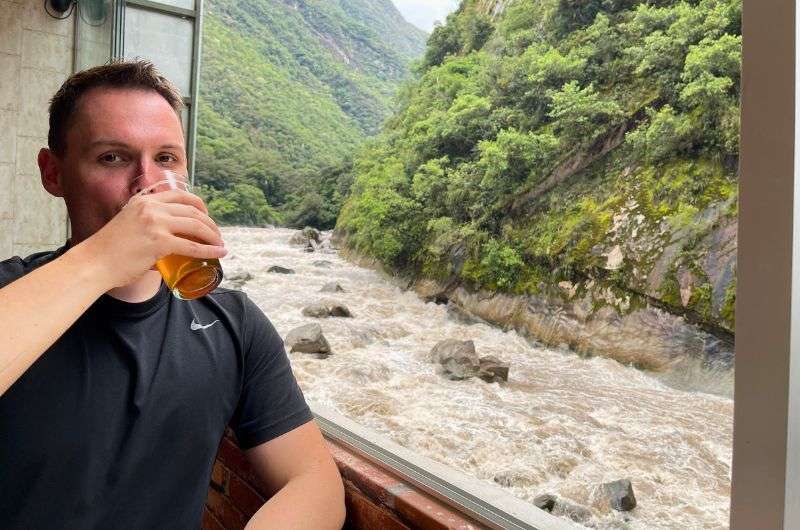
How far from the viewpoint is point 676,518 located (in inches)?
53.7

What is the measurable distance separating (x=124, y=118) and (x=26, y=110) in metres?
2.39

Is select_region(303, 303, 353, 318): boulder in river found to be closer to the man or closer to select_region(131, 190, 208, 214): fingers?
the man

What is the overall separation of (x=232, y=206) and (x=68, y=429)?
3.32 m

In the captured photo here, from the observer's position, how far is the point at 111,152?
78 centimetres

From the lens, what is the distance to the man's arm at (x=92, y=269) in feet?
1.80

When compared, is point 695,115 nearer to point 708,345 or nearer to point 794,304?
point 708,345

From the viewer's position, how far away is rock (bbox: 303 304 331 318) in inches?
151

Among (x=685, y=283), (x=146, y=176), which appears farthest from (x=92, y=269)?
(x=685, y=283)

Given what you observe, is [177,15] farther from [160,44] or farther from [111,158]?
[111,158]

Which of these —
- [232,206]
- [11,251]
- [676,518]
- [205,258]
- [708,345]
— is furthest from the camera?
[232,206]

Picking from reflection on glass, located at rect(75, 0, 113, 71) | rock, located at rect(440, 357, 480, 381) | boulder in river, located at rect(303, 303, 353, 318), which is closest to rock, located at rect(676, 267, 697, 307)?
rock, located at rect(440, 357, 480, 381)

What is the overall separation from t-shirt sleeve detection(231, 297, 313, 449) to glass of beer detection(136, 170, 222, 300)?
8.7 inches

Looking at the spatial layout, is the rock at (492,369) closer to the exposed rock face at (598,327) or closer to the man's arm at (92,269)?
the exposed rock face at (598,327)

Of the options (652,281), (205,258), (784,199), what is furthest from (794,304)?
(652,281)
